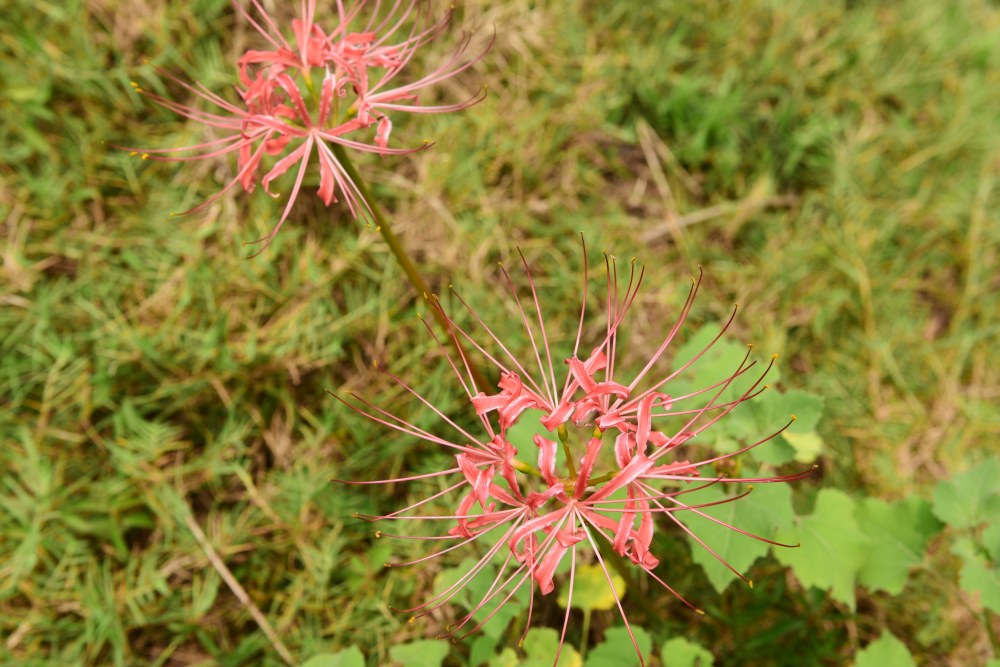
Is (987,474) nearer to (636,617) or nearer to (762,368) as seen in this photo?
(762,368)

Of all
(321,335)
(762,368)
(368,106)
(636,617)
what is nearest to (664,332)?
(762,368)

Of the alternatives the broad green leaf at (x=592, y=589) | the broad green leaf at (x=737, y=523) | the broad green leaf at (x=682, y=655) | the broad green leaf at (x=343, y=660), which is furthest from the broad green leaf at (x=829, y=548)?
the broad green leaf at (x=343, y=660)

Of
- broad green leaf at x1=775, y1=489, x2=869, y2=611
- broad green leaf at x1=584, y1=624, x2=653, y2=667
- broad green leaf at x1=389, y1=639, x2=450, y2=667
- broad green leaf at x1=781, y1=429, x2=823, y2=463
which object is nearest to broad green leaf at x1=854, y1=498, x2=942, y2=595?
broad green leaf at x1=775, y1=489, x2=869, y2=611

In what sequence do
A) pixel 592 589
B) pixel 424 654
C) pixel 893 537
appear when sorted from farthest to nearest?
1. pixel 592 589
2. pixel 893 537
3. pixel 424 654

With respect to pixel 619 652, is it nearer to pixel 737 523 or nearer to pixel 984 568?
pixel 737 523

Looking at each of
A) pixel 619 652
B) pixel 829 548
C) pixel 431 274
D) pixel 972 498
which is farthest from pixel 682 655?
pixel 431 274

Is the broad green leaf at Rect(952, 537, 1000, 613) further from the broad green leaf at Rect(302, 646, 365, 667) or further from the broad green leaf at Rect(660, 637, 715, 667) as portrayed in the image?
the broad green leaf at Rect(302, 646, 365, 667)
